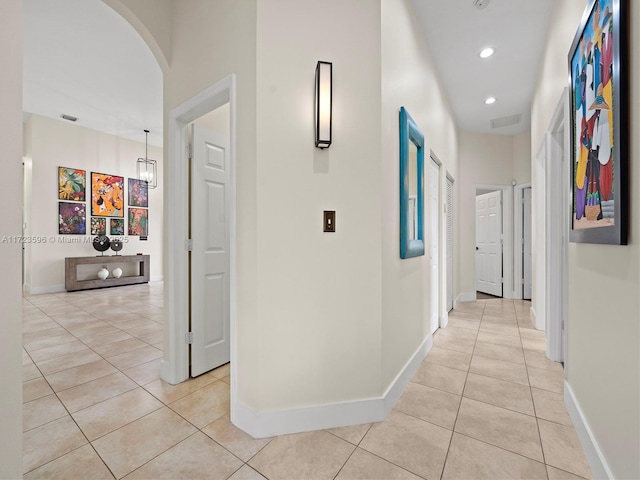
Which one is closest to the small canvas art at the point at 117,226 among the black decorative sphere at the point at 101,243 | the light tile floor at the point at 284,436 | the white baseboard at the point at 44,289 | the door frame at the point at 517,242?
the black decorative sphere at the point at 101,243

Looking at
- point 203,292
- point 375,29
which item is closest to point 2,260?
point 203,292

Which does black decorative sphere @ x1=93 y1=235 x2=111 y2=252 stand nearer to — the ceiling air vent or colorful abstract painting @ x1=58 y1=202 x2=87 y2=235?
colorful abstract painting @ x1=58 y1=202 x2=87 y2=235

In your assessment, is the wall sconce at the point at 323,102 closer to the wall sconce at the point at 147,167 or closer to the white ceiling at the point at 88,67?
the white ceiling at the point at 88,67

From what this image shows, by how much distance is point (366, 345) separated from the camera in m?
1.87

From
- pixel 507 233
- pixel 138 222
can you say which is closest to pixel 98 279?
pixel 138 222

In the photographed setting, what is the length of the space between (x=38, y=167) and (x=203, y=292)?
5.69 meters

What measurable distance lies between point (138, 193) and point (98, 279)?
2.12 m

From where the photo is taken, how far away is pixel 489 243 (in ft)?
20.4

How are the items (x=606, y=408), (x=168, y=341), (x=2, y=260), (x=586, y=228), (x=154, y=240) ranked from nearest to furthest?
(x=2, y=260) → (x=606, y=408) → (x=586, y=228) → (x=168, y=341) → (x=154, y=240)

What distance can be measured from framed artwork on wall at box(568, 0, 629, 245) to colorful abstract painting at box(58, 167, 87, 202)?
774cm

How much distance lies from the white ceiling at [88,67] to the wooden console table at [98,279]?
8.87ft

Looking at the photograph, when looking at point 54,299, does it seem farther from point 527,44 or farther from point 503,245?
point 503,245

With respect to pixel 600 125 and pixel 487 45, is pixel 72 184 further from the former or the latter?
pixel 600 125

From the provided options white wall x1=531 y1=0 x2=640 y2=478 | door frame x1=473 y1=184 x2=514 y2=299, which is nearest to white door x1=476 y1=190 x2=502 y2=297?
door frame x1=473 y1=184 x2=514 y2=299
